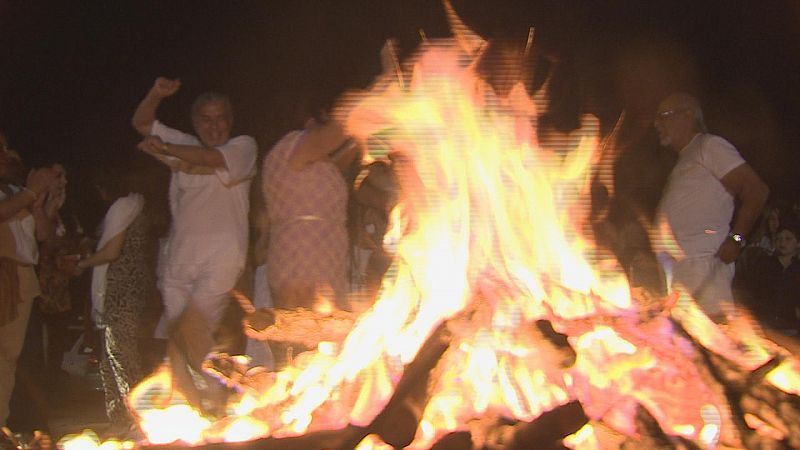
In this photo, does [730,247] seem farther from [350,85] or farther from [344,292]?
[350,85]

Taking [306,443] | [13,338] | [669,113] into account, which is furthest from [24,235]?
[669,113]

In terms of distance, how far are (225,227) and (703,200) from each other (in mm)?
2722

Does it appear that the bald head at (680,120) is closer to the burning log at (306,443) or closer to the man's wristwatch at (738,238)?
the man's wristwatch at (738,238)

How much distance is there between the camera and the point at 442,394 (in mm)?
3713

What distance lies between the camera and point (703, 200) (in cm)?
546

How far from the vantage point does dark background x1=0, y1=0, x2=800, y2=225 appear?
7520 mm

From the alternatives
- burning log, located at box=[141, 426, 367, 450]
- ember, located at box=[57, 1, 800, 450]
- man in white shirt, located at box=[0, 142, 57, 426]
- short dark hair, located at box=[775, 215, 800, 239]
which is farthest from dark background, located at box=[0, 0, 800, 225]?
burning log, located at box=[141, 426, 367, 450]

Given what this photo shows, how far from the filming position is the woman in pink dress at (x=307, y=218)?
5.14 metres

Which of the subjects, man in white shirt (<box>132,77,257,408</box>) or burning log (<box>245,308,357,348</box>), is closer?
burning log (<box>245,308,357,348</box>)

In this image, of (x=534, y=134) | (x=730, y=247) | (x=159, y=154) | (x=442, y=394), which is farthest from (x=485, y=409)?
(x=159, y=154)

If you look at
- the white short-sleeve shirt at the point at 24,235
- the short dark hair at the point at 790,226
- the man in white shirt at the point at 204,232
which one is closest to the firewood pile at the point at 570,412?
the man in white shirt at the point at 204,232

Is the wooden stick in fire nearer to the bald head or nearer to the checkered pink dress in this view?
the checkered pink dress

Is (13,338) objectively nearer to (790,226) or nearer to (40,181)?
(40,181)

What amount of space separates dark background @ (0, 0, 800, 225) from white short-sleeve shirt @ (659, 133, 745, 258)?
192 centimetres
